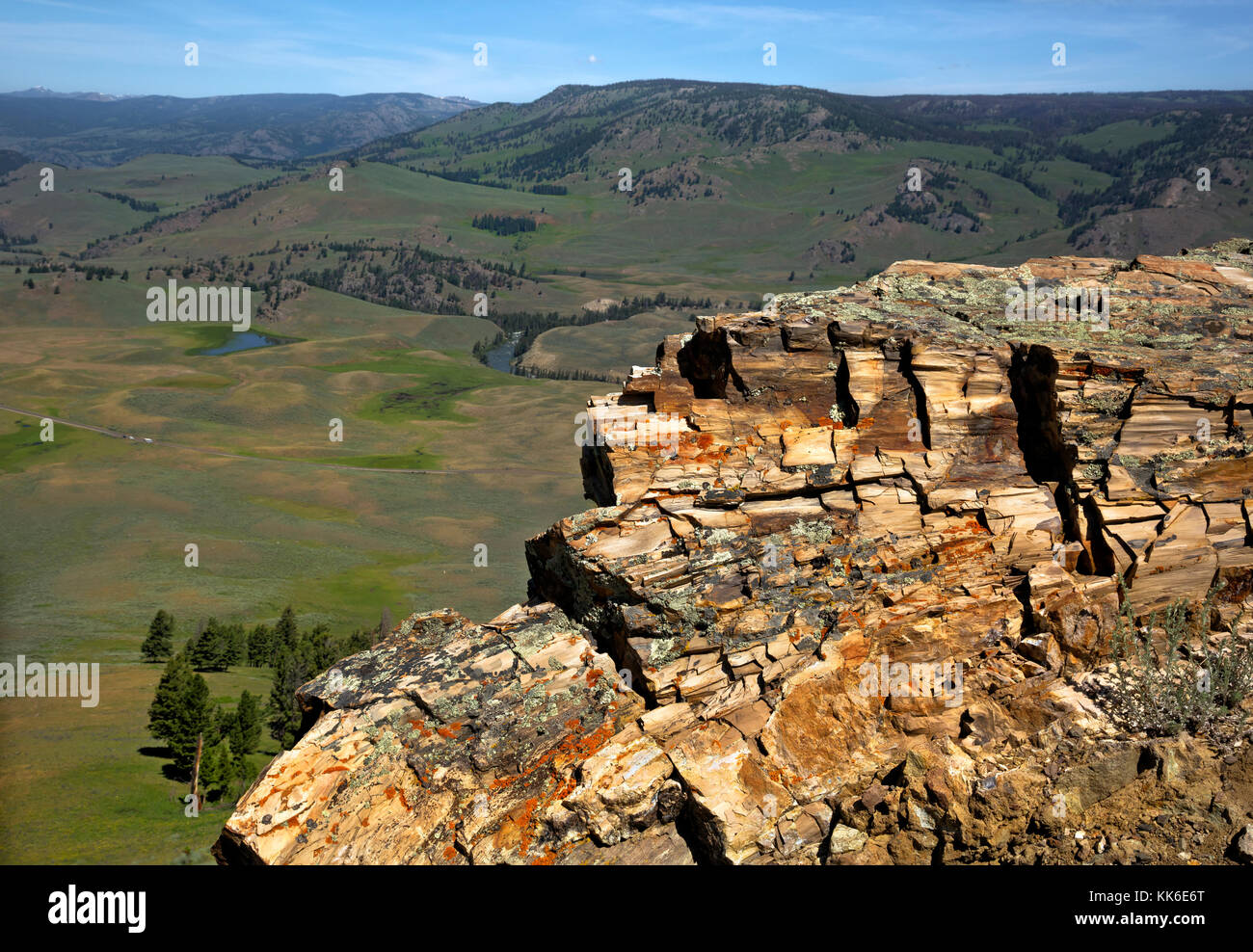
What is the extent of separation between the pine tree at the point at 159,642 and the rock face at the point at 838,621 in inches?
2300

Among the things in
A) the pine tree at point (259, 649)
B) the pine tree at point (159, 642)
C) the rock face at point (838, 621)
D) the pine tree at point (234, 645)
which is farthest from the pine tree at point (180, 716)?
the rock face at point (838, 621)

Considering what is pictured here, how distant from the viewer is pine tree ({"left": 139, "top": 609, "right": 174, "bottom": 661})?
212 feet

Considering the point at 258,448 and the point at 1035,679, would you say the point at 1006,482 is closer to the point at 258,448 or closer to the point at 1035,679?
the point at 1035,679

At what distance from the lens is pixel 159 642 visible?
64.8 meters

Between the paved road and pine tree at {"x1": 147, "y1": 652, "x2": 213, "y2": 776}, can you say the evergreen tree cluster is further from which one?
the paved road

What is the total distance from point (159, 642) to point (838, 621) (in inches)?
2547

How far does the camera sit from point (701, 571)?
1384 centimetres

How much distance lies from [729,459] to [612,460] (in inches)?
82.8

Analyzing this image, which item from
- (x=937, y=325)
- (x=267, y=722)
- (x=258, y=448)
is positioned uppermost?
(x=937, y=325)

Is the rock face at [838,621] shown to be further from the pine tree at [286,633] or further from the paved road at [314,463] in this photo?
the paved road at [314,463]

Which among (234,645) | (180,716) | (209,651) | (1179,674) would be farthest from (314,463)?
(1179,674)

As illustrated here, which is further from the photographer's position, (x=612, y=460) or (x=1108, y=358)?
(x=612, y=460)

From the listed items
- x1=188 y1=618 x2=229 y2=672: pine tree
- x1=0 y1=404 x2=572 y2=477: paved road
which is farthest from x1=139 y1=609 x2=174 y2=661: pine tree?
x1=0 y1=404 x2=572 y2=477: paved road

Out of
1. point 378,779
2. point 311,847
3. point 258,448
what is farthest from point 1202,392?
point 258,448
